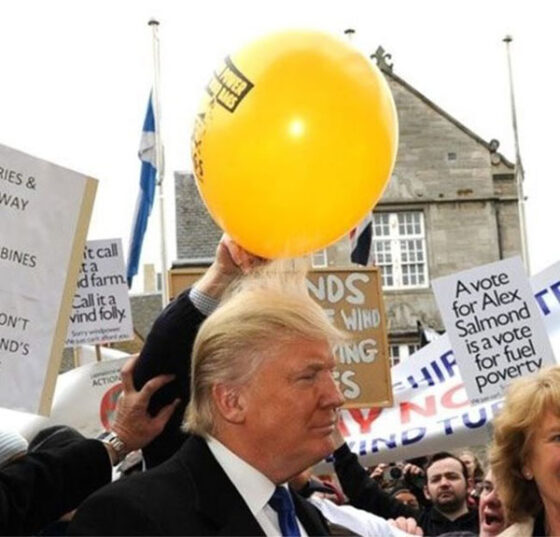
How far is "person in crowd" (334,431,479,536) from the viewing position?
6.10 meters

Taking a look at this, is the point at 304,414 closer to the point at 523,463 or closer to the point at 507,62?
the point at 523,463

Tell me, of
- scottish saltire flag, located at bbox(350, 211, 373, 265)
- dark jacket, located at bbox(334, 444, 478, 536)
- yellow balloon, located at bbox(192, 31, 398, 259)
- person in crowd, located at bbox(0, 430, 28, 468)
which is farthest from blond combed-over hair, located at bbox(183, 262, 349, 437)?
scottish saltire flag, located at bbox(350, 211, 373, 265)

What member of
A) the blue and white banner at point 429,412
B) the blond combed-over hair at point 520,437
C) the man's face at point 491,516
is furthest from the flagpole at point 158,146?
the blond combed-over hair at point 520,437

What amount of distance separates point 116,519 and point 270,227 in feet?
4.10

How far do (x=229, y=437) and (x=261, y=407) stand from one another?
0.10 meters

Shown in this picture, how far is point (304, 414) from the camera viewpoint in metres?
2.79

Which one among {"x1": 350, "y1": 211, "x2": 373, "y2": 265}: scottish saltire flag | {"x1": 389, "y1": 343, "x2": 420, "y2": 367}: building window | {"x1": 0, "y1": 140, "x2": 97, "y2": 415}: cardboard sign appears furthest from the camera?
{"x1": 389, "y1": 343, "x2": 420, "y2": 367}: building window

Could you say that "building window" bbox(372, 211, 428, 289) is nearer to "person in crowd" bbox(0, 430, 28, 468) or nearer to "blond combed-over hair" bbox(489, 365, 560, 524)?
"blond combed-over hair" bbox(489, 365, 560, 524)

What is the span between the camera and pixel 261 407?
2787 mm

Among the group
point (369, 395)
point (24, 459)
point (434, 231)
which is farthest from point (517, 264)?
point (434, 231)

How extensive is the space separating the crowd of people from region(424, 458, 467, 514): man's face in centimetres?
315

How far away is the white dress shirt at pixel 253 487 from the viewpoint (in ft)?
8.75

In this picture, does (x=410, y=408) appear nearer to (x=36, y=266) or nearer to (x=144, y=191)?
(x=36, y=266)

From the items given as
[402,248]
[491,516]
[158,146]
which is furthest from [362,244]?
[402,248]
